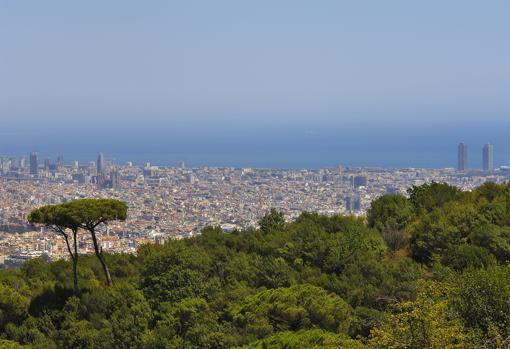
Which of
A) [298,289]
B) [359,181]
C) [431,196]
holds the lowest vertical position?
[359,181]

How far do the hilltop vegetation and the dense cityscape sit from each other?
902 centimetres

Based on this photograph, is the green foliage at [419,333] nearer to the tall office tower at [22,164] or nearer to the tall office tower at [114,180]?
the tall office tower at [114,180]

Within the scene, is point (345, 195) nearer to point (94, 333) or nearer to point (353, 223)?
point (353, 223)

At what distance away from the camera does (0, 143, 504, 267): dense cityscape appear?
29856 mm

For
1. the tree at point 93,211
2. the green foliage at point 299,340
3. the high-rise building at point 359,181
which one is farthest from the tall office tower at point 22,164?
the green foliage at point 299,340

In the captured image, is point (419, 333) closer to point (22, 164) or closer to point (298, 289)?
point (298, 289)

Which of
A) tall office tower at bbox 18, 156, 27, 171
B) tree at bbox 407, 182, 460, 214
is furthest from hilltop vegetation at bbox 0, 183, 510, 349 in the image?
tall office tower at bbox 18, 156, 27, 171

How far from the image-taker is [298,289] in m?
10.4

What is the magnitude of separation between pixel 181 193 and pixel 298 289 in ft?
130

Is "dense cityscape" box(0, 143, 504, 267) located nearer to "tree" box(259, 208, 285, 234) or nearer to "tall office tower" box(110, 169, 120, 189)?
"tall office tower" box(110, 169, 120, 189)

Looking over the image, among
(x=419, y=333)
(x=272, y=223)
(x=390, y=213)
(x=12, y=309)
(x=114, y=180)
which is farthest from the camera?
(x=114, y=180)

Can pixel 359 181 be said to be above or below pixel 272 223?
below

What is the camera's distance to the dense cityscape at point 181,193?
29856 millimetres

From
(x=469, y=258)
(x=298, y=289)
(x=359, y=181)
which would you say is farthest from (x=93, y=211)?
(x=359, y=181)
